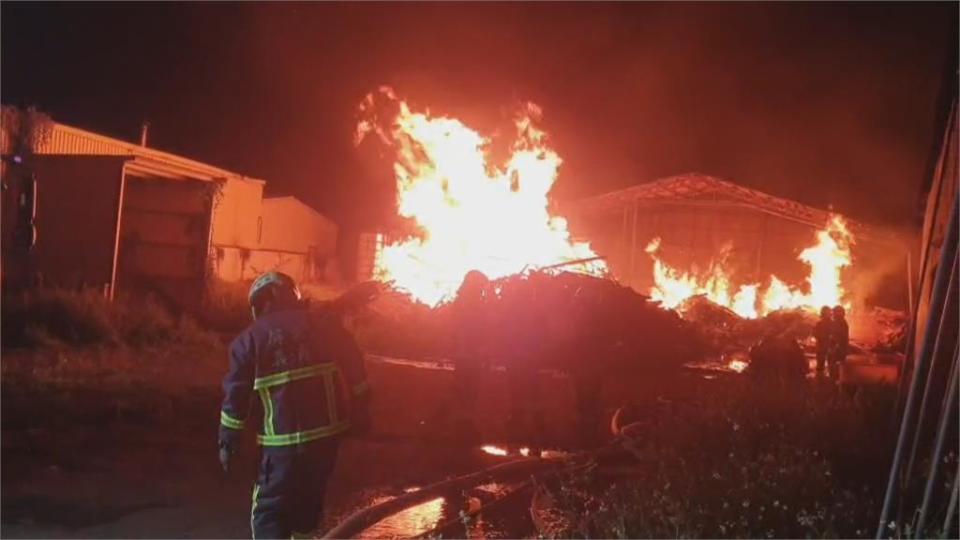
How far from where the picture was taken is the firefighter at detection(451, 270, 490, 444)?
11.3 metres

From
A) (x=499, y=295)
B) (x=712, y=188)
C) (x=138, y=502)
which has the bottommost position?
(x=138, y=502)

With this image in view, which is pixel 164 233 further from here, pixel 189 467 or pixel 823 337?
pixel 823 337

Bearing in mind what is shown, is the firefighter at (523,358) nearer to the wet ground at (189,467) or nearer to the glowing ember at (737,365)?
the wet ground at (189,467)

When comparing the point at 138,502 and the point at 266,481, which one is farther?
the point at 138,502

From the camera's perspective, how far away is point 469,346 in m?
11.4

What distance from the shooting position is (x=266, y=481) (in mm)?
4504

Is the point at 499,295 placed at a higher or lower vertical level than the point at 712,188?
lower

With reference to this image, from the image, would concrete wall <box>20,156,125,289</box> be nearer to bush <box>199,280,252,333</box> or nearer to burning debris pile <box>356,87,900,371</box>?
bush <box>199,280,252,333</box>

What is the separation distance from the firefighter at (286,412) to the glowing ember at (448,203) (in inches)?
541

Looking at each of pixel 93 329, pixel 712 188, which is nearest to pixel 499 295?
pixel 93 329

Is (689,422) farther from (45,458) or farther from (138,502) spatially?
(45,458)

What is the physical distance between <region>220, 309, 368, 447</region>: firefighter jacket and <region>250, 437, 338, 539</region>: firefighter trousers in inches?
2.2

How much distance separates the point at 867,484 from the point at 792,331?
1559cm

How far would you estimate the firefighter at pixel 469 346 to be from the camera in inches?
444
